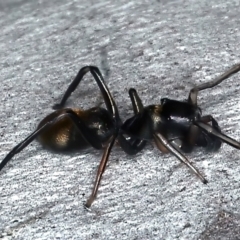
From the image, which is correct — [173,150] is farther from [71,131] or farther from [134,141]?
[71,131]

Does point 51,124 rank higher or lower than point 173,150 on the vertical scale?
higher

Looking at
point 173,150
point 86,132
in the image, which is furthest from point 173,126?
point 86,132

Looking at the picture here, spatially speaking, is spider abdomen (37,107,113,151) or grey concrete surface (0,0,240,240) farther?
spider abdomen (37,107,113,151)

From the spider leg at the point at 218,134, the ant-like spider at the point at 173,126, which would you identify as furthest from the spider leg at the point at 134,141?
the spider leg at the point at 218,134

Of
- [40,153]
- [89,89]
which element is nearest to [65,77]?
[89,89]

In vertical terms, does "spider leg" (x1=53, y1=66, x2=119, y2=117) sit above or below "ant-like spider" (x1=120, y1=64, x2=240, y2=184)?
above

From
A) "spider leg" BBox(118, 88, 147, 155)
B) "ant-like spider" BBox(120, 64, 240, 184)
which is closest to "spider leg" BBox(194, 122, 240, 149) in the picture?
"ant-like spider" BBox(120, 64, 240, 184)

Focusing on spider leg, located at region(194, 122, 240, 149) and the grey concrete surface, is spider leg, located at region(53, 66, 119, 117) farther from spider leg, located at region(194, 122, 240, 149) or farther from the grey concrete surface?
spider leg, located at region(194, 122, 240, 149)

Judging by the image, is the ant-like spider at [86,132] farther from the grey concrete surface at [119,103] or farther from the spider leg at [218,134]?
the spider leg at [218,134]
